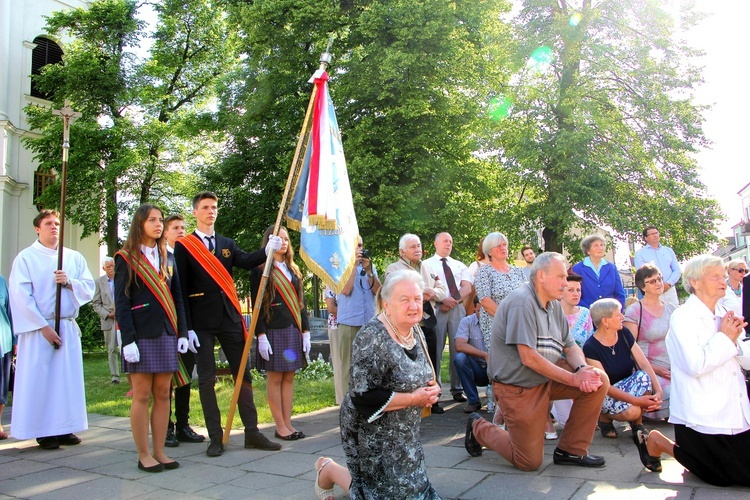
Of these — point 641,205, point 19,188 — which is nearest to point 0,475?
point 641,205

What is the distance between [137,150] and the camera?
24234 mm

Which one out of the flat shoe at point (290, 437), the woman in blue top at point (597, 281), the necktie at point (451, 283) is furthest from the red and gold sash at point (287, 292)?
the woman in blue top at point (597, 281)

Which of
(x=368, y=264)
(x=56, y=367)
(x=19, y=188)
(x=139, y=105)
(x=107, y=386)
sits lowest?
(x=107, y=386)

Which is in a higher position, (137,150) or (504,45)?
(504,45)

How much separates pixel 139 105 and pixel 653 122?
1981cm

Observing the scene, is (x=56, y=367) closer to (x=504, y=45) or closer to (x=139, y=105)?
(x=504, y=45)

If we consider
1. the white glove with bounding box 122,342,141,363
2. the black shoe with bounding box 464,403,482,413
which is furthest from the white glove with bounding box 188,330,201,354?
the black shoe with bounding box 464,403,482,413

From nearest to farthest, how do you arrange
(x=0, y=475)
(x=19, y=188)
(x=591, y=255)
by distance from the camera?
(x=0, y=475) → (x=591, y=255) → (x=19, y=188)

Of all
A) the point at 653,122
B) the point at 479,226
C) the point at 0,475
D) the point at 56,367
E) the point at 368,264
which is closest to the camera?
the point at 0,475

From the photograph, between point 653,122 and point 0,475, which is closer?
point 0,475

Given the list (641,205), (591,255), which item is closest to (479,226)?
(641,205)

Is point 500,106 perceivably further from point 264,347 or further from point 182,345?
point 182,345

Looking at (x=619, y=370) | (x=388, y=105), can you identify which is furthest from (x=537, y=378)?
(x=388, y=105)

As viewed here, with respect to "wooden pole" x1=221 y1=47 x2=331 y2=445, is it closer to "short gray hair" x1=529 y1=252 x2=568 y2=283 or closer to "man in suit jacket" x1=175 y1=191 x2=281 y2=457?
"man in suit jacket" x1=175 y1=191 x2=281 y2=457
